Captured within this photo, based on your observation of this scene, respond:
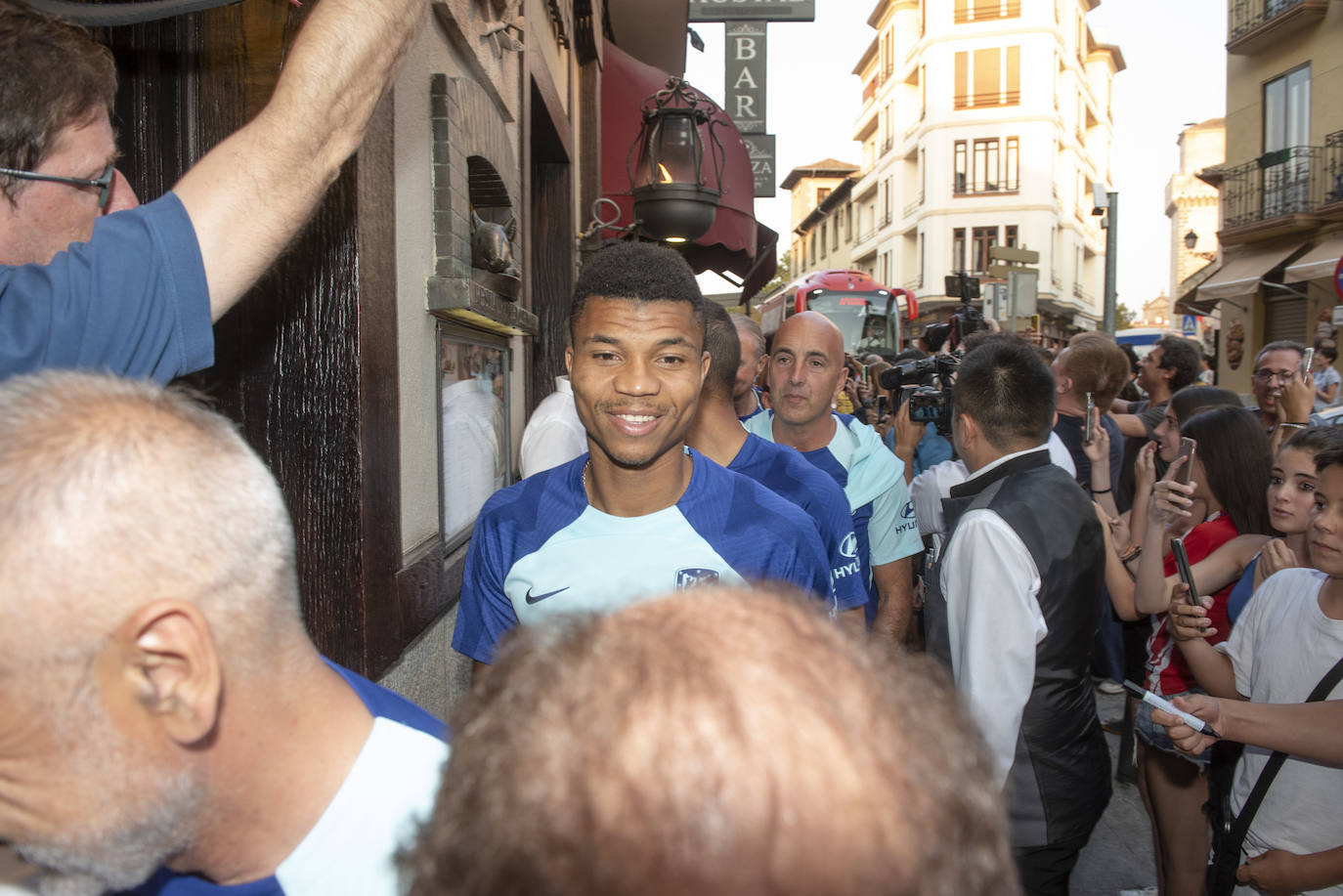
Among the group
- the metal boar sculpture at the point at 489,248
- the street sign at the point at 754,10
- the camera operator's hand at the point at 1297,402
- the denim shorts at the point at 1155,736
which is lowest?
the denim shorts at the point at 1155,736

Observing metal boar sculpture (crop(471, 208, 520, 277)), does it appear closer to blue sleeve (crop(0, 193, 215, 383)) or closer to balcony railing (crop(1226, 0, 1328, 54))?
blue sleeve (crop(0, 193, 215, 383))

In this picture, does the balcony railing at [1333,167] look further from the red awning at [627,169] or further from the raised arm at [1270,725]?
the raised arm at [1270,725]

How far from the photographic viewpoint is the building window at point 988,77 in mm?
41406

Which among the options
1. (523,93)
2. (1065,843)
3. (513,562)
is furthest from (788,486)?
(523,93)

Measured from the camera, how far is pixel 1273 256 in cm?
1955

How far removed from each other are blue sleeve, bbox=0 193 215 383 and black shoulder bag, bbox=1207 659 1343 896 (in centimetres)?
267

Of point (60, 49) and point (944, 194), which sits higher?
point (944, 194)

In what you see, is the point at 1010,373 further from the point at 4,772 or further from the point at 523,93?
the point at 523,93

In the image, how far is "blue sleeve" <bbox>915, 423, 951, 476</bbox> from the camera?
18.3 ft

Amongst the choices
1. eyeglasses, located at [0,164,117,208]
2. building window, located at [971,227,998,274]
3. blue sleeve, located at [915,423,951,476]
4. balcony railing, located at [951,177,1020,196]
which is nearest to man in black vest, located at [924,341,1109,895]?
eyeglasses, located at [0,164,117,208]

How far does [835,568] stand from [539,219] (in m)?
4.93

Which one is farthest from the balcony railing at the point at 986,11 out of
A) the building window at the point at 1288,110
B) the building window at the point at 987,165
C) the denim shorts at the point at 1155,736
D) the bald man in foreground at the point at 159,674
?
the bald man in foreground at the point at 159,674

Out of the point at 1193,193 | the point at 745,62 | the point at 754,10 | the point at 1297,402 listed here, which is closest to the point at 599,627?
the point at 1297,402

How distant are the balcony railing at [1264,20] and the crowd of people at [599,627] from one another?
19.5 meters
